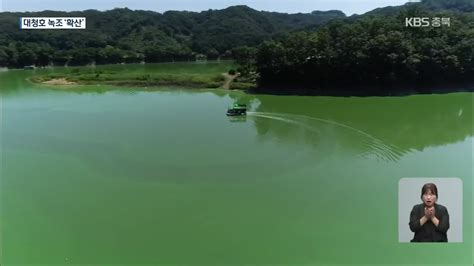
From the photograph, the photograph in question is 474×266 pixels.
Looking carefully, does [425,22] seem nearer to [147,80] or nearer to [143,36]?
[147,80]

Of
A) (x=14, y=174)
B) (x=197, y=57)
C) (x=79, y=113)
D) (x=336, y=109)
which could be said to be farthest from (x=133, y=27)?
(x=14, y=174)

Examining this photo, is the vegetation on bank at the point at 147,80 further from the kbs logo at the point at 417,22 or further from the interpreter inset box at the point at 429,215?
the interpreter inset box at the point at 429,215

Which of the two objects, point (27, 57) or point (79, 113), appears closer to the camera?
point (79, 113)

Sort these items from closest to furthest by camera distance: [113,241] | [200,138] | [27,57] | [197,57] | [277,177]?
A: [113,241] → [277,177] → [200,138] → [27,57] → [197,57]

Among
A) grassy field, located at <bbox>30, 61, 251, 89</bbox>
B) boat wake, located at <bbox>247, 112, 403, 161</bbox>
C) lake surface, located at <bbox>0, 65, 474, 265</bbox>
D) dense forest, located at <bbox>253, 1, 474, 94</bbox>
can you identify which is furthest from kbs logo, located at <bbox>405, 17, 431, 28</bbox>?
grassy field, located at <bbox>30, 61, 251, 89</bbox>

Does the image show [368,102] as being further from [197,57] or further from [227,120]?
[197,57]

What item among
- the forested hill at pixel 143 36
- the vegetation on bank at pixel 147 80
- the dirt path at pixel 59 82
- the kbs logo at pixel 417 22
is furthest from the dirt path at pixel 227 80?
the forested hill at pixel 143 36

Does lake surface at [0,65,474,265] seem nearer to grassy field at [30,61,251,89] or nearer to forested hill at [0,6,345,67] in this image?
grassy field at [30,61,251,89]
